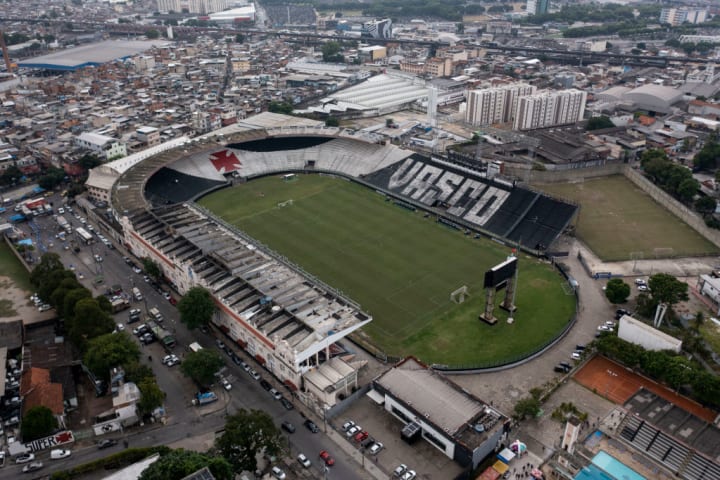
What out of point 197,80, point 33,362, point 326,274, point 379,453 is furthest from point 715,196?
point 197,80

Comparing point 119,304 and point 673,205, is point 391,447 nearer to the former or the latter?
point 119,304

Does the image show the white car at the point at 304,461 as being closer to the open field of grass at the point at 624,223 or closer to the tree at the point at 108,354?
the tree at the point at 108,354

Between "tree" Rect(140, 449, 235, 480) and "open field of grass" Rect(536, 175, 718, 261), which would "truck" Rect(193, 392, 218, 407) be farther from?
"open field of grass" Rect(536, 175, 718, 261)

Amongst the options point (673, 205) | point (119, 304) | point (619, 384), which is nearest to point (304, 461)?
point (619, 384)

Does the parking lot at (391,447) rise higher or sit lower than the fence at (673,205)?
lower

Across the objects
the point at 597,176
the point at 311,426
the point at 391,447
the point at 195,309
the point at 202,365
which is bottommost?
the point at 391,447

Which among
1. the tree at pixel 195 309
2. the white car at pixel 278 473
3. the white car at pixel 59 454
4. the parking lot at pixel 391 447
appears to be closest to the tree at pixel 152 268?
the tree at pixel 195 309
